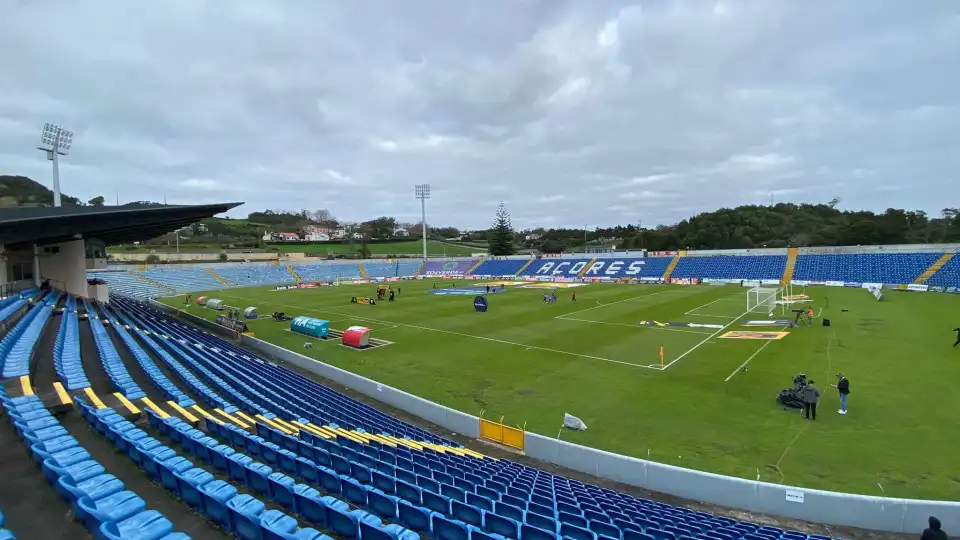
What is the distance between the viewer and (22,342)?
15883 millimetres

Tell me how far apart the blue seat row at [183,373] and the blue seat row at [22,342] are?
147 inches

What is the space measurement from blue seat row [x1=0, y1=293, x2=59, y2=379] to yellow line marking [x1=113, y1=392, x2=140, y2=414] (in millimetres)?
2895

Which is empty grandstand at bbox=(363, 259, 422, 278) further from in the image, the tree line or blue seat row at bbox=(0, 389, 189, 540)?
blue seat row at bbox=(0, 389, 189, 540)

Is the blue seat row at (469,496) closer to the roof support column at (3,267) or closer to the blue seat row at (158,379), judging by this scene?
the blue seat row at (158,379)

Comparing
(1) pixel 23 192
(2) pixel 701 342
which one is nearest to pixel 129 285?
(1) pixel 23 192

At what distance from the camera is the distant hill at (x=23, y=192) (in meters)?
61.7

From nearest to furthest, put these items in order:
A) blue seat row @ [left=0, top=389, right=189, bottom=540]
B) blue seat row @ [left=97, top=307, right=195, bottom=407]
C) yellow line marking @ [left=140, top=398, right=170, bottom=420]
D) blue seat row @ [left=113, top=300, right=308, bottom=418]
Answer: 1. blue seat row @ [left=0, top=389, right=189, bottom=540]
2. yellow line marking @ [left=140, top=398, right=170, bottom=420]
3. blue seat row @ [left=97, top=307, right=195, bottom=407]
4. blue seat row @ [left=113, top=300, right=308, bottom=418]

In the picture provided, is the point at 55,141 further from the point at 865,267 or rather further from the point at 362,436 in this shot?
the point at 865,267

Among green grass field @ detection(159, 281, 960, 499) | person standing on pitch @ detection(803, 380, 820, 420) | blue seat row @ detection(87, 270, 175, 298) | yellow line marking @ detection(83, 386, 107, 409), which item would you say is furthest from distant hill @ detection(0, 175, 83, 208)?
person standing on pitch @ detection(803, 380, 820, 420)

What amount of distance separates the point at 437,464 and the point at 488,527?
3.39 metres

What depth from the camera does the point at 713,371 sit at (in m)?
21.2

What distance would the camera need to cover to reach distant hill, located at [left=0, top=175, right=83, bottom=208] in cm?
6166

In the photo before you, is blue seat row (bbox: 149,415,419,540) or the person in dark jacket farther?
the person in dark jacket

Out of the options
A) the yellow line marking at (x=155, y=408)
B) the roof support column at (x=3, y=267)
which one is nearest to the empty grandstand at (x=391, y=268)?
the roof support column at (x=3, y=267)
